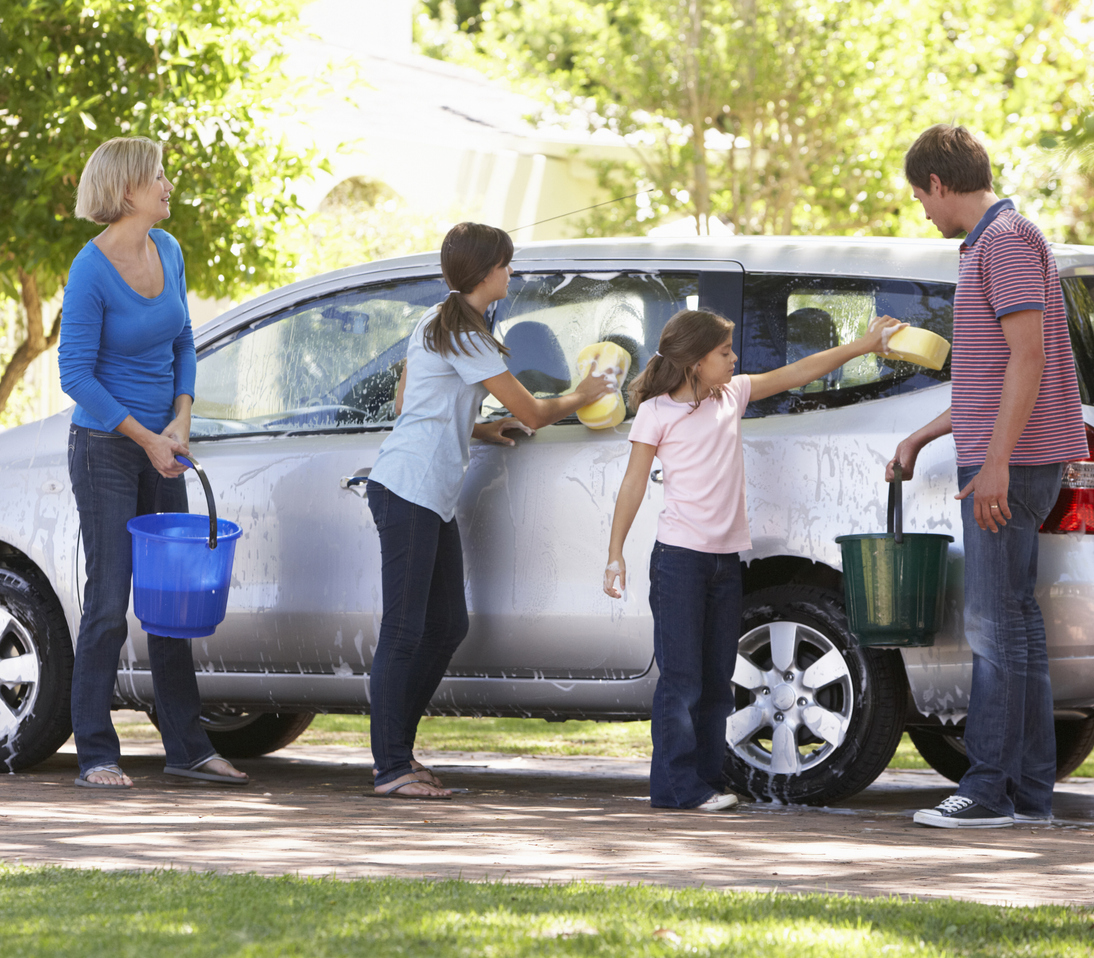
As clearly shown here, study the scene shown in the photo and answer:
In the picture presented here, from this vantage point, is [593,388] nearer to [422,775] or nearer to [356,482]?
[356,482]

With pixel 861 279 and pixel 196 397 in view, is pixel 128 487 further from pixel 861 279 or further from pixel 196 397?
pixel 861 279

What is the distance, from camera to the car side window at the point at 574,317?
538 centimetres

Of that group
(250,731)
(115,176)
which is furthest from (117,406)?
(250,731)

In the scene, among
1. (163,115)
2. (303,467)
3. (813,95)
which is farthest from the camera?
(813,95)

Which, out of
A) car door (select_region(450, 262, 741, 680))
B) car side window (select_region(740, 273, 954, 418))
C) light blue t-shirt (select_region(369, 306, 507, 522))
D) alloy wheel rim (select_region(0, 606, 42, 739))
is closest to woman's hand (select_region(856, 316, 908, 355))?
car side window (select_region(740, 273, 954, 418))

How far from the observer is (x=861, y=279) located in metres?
5.11

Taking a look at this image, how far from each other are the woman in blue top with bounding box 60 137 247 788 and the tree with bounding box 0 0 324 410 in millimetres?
3569

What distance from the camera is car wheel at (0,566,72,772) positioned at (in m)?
5.92

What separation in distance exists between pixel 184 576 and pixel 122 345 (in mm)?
804

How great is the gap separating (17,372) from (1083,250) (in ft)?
24.6

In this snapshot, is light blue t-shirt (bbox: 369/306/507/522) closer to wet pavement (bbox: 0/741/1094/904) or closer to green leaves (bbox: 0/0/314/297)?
wet pavement (bbox: 0/741/1094/904)

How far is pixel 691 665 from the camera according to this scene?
4.97 m

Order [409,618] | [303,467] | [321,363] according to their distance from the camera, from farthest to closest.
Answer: [321,363], [303,467], [409,618]

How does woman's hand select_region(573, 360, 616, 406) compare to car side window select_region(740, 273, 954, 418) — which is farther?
woman's hand select_region(573, 360, 616, 406)
